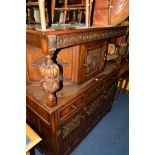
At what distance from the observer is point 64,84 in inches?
56.7

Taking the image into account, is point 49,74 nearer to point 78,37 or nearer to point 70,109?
point 78,37

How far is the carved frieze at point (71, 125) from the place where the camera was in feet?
4.39

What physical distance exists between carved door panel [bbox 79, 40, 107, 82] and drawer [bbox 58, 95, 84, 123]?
8.9 inches

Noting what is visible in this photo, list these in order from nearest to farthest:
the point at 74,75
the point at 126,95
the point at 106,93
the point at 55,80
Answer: the point at 55,80 → the point at 74,75 → the point at 106,93 → the point at 126,95

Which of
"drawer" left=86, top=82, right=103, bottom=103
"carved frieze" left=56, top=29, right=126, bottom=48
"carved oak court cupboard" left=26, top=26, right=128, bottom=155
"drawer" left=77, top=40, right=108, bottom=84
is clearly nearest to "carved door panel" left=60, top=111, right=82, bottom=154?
"carved oak court cupboard" left=26, top=26, right=128, bottom=155

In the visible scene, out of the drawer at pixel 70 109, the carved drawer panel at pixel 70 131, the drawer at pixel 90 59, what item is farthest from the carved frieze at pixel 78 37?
the carved drawer panel at pixel 70 131

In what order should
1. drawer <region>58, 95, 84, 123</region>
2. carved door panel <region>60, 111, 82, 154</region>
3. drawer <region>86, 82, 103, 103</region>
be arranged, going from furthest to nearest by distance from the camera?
drawer <region>86, 82, 103, 103</region>
carved door panel <region>60, 111, 82, 154</region>
drawer <region>58, 95, 84, 123</region>

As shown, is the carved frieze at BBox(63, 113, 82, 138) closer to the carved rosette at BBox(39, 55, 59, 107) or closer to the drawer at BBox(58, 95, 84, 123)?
the drawer at BBox(58, 95, 84, 123)

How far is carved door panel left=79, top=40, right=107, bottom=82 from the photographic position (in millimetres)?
1351
